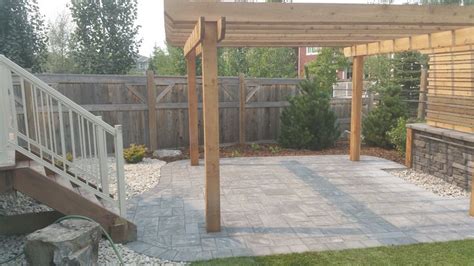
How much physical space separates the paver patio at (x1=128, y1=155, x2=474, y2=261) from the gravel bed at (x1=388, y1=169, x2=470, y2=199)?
0.22 meters

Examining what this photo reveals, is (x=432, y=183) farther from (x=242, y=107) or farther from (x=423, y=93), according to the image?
(x=242, y=107)

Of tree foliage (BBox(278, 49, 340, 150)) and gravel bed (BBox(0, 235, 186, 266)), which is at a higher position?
tree foliage (BBox(278, 49, 340, 150))

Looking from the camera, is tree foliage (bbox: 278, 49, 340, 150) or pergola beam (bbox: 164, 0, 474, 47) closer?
pergola beam (bbox: 164, 0, 474, 47)

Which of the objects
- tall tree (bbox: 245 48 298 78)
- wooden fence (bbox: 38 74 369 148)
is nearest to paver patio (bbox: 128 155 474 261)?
wooden fence (bbox: 38 74 369 148)

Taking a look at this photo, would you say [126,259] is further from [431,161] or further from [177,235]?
[431,161]

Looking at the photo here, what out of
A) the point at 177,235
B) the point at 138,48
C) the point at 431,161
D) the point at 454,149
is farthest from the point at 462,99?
the point at 138,48

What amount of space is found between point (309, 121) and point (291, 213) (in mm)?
4429

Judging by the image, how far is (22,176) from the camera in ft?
11.1

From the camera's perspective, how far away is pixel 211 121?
157 inches

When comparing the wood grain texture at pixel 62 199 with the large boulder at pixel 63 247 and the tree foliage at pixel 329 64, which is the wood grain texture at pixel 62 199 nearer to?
the large boulder at pixel 63 247

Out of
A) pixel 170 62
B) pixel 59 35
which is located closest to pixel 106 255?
pixel 170 62

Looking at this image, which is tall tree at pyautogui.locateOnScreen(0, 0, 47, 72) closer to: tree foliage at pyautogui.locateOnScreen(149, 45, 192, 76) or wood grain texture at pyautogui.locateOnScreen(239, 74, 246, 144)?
tree foliage at pyautogui.locateOnScreen(149, 45, 192, 76)

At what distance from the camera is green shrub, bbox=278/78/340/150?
8.84m

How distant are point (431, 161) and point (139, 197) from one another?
5046 millimetres
